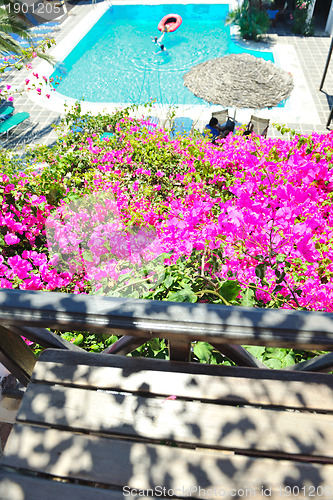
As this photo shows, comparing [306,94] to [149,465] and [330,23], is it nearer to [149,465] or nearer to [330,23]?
[330,23]

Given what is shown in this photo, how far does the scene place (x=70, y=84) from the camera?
1566 cm

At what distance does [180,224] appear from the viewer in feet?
9.69

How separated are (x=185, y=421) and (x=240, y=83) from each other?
12254mm

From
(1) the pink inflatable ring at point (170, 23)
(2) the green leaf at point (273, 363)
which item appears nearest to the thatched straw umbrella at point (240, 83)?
(1) the pink inflatable ring at point (170, 23)

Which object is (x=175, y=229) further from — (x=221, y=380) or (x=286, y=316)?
(x=286, y=316)

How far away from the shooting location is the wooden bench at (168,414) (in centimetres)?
137

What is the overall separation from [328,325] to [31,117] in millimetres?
13166

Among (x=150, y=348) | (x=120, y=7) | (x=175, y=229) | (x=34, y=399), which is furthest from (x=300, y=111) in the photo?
(x=120, y=7)

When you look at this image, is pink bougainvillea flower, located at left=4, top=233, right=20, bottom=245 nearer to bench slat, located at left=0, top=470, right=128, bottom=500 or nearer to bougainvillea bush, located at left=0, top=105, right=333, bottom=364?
bougainvillea bush, located at left=0, top=105, right=333, bottom=364

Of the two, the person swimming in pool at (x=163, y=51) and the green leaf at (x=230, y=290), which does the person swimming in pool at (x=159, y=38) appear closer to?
the person swimming in pool at (x=163, y=51)

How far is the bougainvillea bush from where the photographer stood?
8.24ft

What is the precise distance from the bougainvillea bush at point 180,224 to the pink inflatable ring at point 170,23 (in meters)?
15.2

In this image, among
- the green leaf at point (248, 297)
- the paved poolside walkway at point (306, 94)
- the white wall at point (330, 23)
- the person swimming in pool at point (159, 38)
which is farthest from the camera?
the person swimming in pool at point (159, 38)


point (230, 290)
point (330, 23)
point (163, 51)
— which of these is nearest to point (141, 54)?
point (163, 51)
